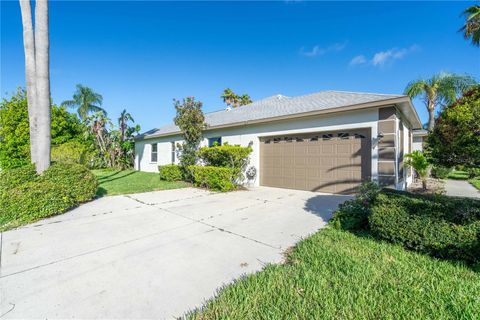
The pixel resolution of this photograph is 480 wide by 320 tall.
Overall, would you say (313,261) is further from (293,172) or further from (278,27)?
(278,27)

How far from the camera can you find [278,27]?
12.1m

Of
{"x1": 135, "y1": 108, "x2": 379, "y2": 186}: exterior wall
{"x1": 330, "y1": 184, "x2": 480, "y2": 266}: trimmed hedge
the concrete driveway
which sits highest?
{"x1": 135, "y1": 108, "x2": 379, "y2": 186}: exterior wall

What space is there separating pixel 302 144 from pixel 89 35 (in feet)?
38.2

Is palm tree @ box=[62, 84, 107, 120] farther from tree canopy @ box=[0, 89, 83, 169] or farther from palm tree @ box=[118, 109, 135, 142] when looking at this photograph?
tree canopy @ box=[0, 89, 83, 169]

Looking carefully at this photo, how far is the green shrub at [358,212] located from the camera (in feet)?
14.1

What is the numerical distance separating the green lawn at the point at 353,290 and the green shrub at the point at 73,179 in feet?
19.1

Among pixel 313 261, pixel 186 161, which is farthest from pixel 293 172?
pixel 313 261

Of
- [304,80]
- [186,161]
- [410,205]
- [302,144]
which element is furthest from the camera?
[304,80]

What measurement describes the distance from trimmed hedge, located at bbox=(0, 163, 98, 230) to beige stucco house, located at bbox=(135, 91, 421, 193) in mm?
6839

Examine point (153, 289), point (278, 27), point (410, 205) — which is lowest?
point (153, 289)

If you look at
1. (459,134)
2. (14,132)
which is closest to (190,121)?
(459,134)

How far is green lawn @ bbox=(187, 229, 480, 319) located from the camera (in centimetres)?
203

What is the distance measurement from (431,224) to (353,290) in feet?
5.99

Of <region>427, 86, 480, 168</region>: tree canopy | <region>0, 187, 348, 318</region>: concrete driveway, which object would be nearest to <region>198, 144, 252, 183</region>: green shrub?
<region>0, 187, 348, 318</region>: concrete driveway
